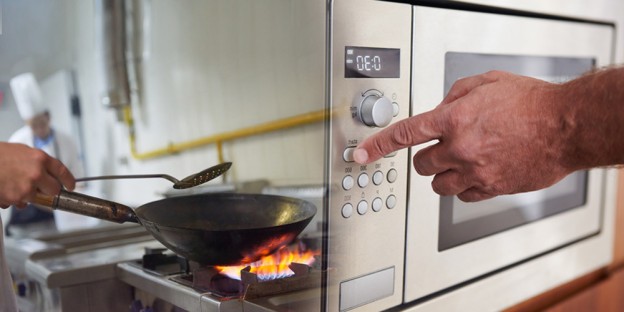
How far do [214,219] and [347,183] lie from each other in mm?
166

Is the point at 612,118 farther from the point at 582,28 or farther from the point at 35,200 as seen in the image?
the point at 35,200

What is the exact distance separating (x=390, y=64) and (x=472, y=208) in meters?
0.29

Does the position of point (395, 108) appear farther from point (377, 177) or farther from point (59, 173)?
point (59, 173)

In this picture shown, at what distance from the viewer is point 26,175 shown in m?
0.54

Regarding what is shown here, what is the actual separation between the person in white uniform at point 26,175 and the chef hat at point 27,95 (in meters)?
0.11

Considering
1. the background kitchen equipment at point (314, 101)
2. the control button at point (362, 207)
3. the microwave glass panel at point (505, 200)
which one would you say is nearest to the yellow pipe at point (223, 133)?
the background kitchen equipment at point (314, 101)

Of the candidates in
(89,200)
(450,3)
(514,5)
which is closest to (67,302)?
(89,200)

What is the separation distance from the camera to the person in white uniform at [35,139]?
26.4 inches

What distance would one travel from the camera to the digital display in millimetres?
642

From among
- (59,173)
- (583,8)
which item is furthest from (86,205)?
(583,8)

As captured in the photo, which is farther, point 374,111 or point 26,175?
point 374,111

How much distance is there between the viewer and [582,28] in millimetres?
994

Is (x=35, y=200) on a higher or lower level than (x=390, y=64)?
lower

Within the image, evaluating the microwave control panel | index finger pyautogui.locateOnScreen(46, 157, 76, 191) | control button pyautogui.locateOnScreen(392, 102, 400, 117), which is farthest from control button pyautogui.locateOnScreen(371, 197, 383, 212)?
index finger pyautogui.locateOnScreen(46, 157, 76, 191)
